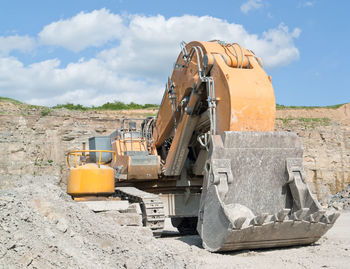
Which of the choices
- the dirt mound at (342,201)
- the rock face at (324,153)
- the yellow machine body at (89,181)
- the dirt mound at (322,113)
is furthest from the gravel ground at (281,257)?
the dirt mound at (322,113)

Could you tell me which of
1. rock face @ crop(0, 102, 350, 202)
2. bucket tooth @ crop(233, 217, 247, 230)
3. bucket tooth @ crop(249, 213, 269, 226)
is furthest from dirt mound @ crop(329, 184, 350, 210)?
bucket tooth @ crop(233, 217, 247, 230)

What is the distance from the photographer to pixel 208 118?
7332 mm

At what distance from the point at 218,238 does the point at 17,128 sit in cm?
1812

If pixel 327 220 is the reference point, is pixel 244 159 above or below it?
above

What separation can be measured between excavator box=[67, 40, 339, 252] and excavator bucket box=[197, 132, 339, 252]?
0.01 m

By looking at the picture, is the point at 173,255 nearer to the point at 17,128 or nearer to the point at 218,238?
the point at 218,238

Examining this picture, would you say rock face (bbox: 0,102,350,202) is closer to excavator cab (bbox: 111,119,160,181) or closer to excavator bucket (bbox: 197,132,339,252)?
excavator cab (bbox: 111,119,160,181)

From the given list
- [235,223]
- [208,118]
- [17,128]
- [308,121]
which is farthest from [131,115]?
[235,223]

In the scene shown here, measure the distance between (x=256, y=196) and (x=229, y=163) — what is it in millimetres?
706

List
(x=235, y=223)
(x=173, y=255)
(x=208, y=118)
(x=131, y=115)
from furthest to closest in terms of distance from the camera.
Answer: (x=131, y=115), (x=208, y=118), (x=235, y=223), (x=173, y=255)

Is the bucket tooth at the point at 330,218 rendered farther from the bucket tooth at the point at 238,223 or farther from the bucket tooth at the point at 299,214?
the bucket tooth at the point at 238,223

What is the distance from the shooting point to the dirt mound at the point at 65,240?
445cm

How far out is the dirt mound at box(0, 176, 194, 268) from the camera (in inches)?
175

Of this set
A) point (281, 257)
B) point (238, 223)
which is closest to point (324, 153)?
point (281, 257)
